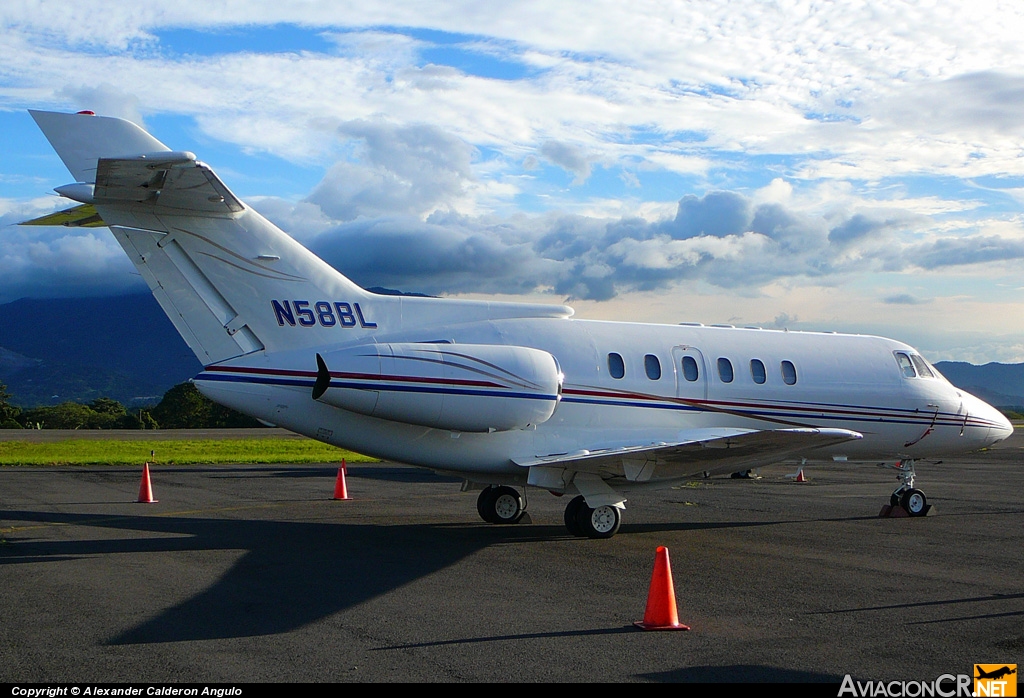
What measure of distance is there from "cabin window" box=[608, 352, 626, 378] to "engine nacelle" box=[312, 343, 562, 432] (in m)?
1.35

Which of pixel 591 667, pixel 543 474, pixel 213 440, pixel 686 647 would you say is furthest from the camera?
pixel 213 440

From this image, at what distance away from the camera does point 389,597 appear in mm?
9250

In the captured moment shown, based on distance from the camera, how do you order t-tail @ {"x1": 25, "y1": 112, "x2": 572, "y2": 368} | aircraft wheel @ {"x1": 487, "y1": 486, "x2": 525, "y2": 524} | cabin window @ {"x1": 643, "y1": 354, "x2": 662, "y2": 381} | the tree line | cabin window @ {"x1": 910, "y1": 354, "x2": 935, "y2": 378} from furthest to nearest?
the tree line
cabin window @ {"x1": 910, "y1": 354, "x2": 935, "y2": 378}
aircraft wheel @ {"x1": 487, "y1": 486, "x2": 525, "y2": 524}
cabin window @ {"x1": 643, "y1": 354, "x2": 662, "y2": 381}
t-tail @ {"x1": 25, "y1": 112, "x2": 572, "y2": 368}

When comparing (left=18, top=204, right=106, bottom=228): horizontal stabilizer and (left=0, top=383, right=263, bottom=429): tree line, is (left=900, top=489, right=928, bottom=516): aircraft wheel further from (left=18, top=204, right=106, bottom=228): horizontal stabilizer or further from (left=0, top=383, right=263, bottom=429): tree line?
(left=0, top=383, right=263, bottom=429): tree line

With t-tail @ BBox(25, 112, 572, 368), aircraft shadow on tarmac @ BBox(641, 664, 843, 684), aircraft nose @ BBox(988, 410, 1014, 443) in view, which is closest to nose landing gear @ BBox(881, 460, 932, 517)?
aircraft nose @ BBox(988, 410, 1014, 443)

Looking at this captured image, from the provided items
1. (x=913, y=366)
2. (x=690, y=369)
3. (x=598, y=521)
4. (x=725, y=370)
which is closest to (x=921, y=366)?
(x=913, y=366)

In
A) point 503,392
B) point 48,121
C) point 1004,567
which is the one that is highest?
point 48,121

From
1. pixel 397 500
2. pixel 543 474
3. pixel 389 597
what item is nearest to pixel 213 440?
pixel 397 500

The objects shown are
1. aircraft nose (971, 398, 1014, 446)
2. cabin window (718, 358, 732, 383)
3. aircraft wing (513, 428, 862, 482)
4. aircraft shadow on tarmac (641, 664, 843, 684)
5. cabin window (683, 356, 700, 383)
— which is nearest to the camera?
aircraft shadow on tarmac (641, 664, 843, 684)

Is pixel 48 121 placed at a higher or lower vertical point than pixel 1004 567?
higher

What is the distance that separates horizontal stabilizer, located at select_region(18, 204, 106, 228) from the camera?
1225cm

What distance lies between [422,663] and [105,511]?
11522mm

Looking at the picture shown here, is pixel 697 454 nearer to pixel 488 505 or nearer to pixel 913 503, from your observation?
pixel 488 505

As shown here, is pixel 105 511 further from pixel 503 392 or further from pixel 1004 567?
pixel 1004 567
